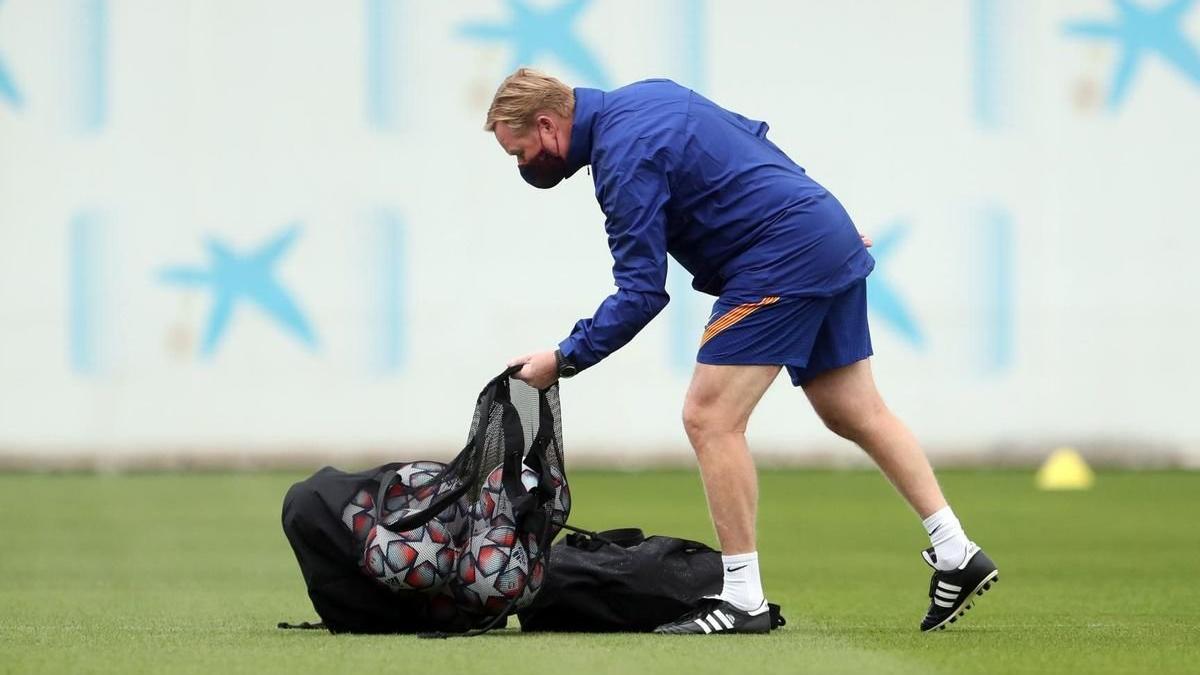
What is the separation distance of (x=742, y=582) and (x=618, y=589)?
357 mm

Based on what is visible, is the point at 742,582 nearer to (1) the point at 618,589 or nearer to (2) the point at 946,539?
(1) the point at 618,589

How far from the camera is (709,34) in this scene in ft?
49.6

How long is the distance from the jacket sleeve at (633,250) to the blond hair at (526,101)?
0.27 metres

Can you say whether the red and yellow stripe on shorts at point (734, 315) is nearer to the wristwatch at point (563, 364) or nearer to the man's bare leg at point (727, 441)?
the man's bare leg at point (727, 441)

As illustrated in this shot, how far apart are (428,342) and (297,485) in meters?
9.60

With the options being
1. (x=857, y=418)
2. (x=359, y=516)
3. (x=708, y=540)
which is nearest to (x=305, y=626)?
(x=359, y=516)

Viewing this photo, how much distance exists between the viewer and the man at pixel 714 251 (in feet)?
17.5

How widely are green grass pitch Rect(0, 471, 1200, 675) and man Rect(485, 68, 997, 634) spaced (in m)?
0.36

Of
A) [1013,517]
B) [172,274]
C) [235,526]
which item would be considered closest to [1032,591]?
[1013,517]

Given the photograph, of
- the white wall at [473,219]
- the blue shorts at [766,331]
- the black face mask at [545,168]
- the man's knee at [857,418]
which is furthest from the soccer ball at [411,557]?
the white wall at [473,219]

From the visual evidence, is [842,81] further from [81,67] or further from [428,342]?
[81,67]

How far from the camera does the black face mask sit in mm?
5488

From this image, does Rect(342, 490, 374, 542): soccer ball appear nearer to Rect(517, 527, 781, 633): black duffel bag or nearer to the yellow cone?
Rect(517, 527, 781, 633): black duffel bag

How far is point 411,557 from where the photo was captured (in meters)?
Answer: 5.30
